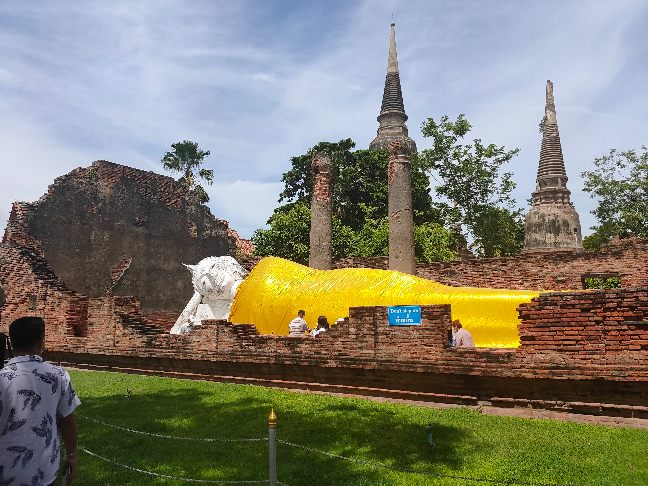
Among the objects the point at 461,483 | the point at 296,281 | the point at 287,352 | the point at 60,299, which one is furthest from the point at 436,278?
the point at 461,483

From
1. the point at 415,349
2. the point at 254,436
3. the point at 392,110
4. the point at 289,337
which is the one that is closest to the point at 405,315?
the point at 415,349

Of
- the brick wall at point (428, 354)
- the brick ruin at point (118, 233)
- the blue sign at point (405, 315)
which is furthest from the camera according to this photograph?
the brick ruin at point (118, 233)

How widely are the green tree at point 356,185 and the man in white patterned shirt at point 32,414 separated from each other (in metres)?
20.5

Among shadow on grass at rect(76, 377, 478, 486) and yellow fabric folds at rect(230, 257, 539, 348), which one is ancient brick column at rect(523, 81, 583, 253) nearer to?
yellow fabric folds at rect(230, 257, 539, 348)

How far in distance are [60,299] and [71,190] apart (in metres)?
5.01

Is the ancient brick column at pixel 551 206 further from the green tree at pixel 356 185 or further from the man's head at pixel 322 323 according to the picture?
the man's head at pixel 322 323

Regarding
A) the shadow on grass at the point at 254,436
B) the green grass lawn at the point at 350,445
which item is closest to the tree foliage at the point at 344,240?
the shadow on grass at the point at 254,436

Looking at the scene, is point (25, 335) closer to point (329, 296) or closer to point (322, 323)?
point (322, 323)

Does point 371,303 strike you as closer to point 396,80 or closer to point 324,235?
point 324,235

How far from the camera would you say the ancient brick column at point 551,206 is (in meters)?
20.9

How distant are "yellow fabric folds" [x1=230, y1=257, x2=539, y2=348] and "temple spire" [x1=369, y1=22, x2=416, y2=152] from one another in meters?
21.3

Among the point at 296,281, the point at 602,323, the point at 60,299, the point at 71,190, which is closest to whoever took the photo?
the point at 602,323

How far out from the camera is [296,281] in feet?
30.9

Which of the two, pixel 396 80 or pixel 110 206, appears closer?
pixel 110 206
